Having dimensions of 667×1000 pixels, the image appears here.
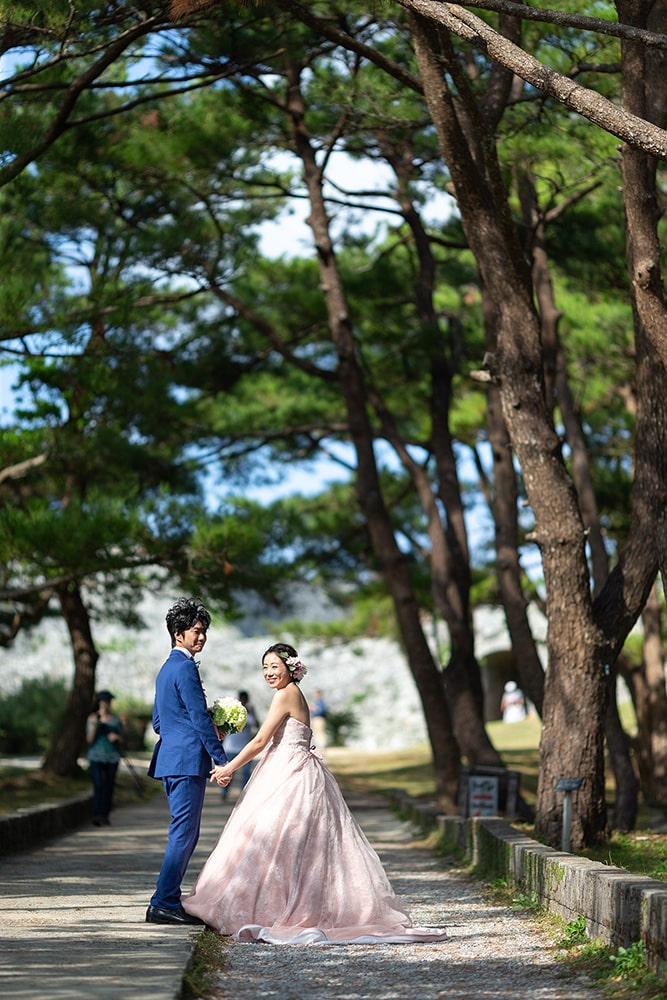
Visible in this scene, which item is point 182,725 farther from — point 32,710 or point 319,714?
point 319,714

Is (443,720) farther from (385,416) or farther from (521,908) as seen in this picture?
(521,908)

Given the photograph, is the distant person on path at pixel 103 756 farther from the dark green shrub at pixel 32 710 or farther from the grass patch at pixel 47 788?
the dark green shrub at pixel 32 710

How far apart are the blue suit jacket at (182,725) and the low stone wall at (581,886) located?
1789 millimetres

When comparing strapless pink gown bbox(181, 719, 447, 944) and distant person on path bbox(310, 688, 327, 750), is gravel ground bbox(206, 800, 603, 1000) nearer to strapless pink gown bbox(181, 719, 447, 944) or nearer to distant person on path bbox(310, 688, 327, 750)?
strapless pink gown bbox(181, 719, 447, 944)

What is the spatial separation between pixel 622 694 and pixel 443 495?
28.6 m

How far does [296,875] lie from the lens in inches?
248


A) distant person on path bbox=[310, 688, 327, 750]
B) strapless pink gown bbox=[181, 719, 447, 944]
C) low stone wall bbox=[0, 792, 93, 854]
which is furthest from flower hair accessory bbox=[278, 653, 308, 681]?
distant person on path bbox=[310, 688, 327, 750]

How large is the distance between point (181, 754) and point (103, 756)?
7.13 m

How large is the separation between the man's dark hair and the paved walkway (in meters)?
1.41

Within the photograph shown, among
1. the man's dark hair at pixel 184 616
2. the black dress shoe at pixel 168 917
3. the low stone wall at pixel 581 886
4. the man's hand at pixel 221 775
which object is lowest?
the black dress shoe at pixel 168 917

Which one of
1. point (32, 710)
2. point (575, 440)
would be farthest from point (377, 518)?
point (32, 710)

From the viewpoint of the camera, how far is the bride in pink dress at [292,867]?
6.20 meters

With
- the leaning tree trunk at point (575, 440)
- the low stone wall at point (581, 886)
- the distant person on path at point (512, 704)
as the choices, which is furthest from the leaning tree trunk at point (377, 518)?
the distant person on path at point (512, 704)

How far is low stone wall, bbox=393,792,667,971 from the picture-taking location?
16.3ft
